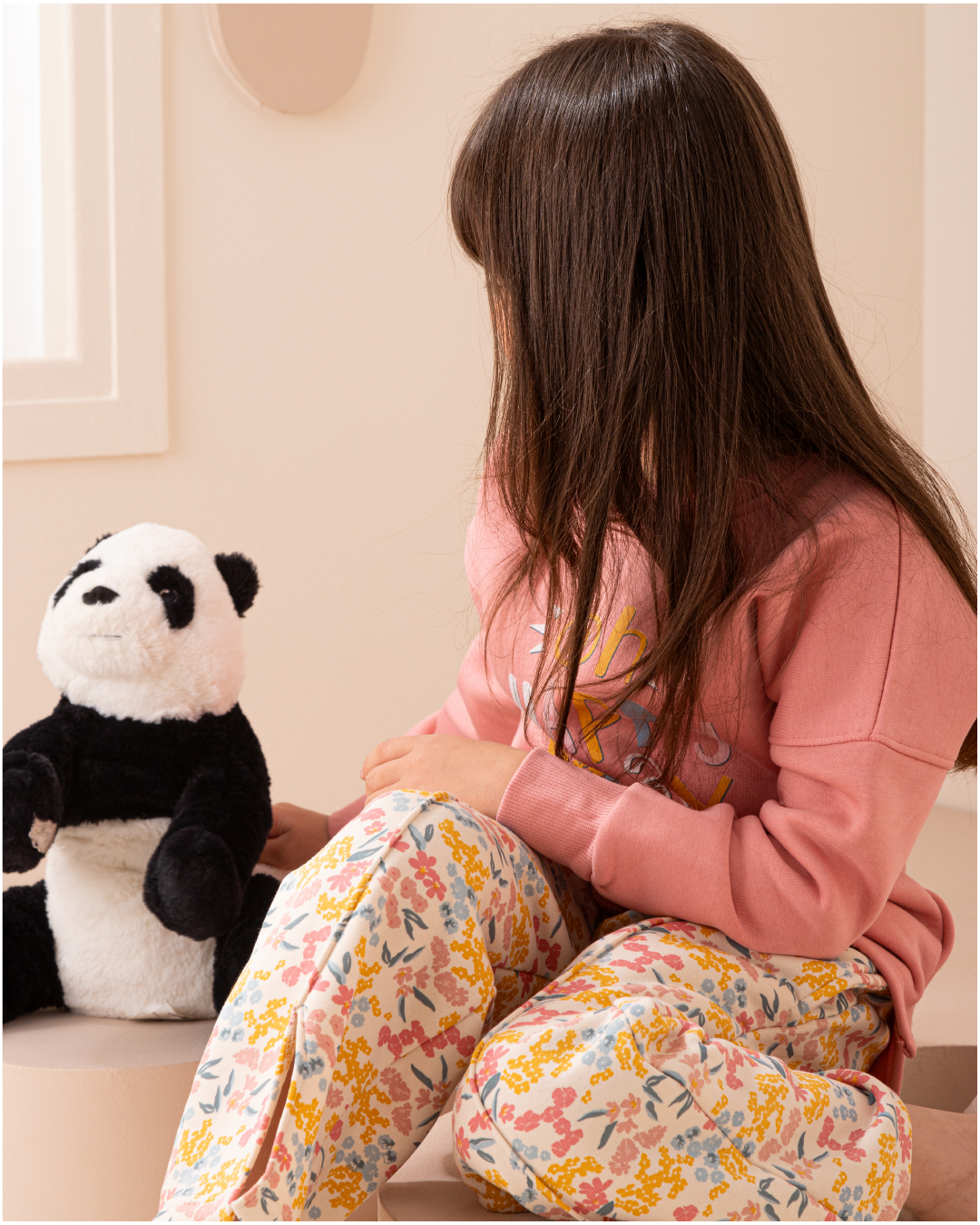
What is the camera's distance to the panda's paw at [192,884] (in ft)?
2.37

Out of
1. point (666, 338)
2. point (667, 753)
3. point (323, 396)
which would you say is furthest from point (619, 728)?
point (323, 396)

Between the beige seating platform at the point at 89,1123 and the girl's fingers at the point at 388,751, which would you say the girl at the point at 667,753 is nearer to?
the girl's fingers at the point at 388,751

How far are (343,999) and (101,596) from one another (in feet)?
1.17

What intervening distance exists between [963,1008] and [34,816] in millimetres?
782

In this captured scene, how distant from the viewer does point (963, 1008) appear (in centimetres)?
102

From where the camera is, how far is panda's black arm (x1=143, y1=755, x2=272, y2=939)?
724 millimetres

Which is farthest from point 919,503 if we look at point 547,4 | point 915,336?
point 915,336

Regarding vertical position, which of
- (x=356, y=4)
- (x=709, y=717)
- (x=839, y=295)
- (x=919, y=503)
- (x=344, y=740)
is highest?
(x=356, y=4)

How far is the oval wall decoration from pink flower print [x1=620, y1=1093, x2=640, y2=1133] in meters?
1.19

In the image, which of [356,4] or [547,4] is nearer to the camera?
[356,4]

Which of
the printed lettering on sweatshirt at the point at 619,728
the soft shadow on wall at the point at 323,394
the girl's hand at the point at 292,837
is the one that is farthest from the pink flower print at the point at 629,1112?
the soft shadow on wall at the point at 323,394

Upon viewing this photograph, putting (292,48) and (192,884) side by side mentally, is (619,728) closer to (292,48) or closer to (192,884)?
(192,884)

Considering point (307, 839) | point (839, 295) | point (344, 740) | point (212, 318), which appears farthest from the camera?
point (839, 295)

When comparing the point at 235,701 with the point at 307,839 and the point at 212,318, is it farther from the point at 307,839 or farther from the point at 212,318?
the point at 212,318
